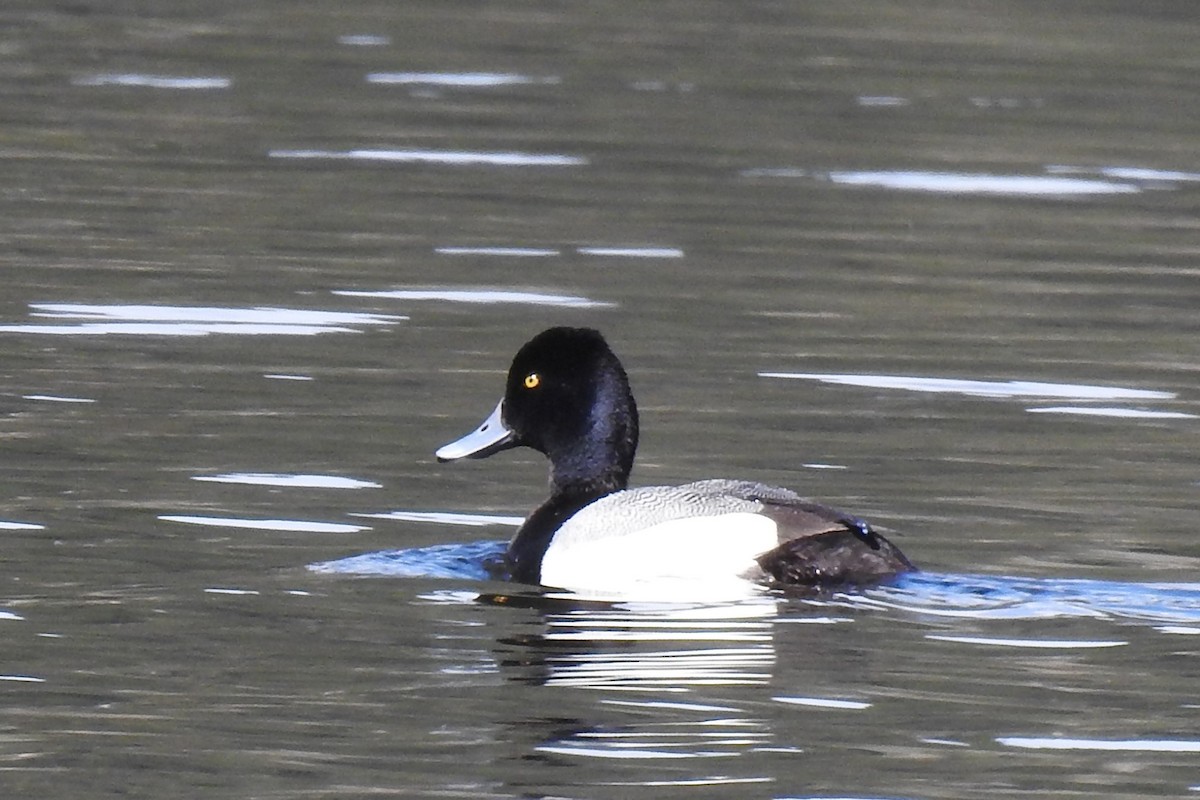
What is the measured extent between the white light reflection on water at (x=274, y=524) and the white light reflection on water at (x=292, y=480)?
541 mm

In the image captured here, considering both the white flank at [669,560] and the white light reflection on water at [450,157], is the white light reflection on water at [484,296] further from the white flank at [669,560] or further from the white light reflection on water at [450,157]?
the white flank at [669,560]

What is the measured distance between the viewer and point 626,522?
9078mm

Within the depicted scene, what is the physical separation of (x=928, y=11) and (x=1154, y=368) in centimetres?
1555

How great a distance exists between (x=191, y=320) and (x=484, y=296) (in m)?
1.67

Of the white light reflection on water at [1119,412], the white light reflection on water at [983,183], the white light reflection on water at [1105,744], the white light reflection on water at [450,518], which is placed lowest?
the white light reflection on water at [450,518]

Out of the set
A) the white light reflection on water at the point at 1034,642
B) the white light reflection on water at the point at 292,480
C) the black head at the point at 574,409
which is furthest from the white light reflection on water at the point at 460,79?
the white light reflection on water at the point at 1034,642

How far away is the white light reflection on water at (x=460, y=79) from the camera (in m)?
22.3

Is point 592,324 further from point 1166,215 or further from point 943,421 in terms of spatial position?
point 1166,215

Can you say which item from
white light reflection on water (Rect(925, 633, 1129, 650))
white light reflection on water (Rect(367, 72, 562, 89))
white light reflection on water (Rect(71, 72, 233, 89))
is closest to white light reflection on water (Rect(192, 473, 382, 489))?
white light reflection on water (Rect(925, 633, 1129, 650))

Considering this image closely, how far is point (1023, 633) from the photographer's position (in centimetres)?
810

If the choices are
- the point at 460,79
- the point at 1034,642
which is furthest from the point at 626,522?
the point at 460,79

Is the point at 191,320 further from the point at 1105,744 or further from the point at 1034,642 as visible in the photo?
the point at 1105,744

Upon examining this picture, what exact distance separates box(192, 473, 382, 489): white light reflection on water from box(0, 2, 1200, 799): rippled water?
26 mm

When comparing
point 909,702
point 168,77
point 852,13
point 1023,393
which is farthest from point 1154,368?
point 852,13
